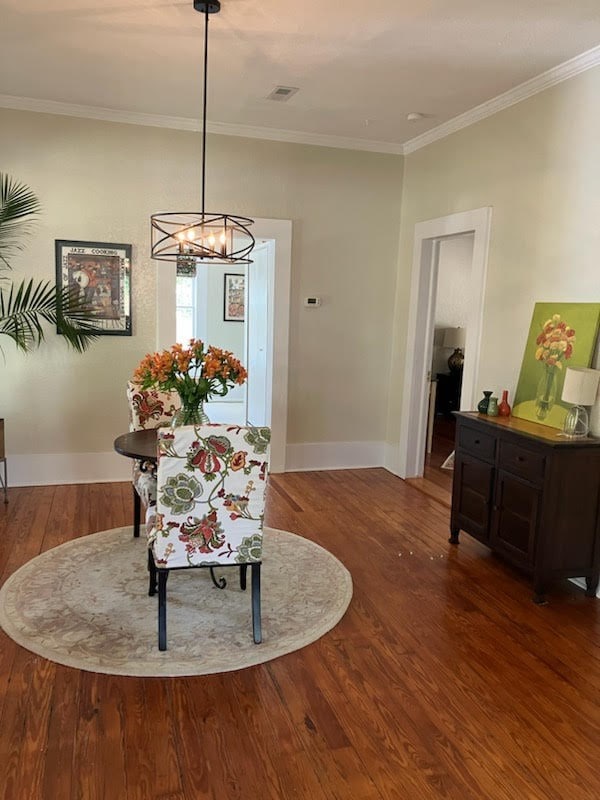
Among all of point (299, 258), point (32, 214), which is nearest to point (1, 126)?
point (32, 214)

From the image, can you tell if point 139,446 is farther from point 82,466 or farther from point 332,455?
point 332,455

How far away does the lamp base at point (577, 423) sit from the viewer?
334 cm

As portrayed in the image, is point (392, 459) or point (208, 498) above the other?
point (208, 498)

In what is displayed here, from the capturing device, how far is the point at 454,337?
8383 millimetres

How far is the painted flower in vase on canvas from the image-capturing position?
3604 mm

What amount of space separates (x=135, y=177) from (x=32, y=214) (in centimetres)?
86

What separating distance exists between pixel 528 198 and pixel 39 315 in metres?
3.73

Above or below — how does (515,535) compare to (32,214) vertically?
below

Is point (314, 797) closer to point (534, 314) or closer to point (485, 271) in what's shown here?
point (534, 314)

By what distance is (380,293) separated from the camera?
5746 millimetres

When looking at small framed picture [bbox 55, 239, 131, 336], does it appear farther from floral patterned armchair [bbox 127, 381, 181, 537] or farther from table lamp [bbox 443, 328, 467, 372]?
table lamp [bbox 443, 328, 467, 372]

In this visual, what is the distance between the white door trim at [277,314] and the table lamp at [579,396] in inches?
106

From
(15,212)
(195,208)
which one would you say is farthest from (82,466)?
(195,208)

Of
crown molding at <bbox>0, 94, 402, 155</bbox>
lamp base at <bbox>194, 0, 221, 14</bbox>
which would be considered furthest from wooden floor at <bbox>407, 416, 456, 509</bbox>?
lamp base at <bbox>194, 0, 221, 14</bbox>
